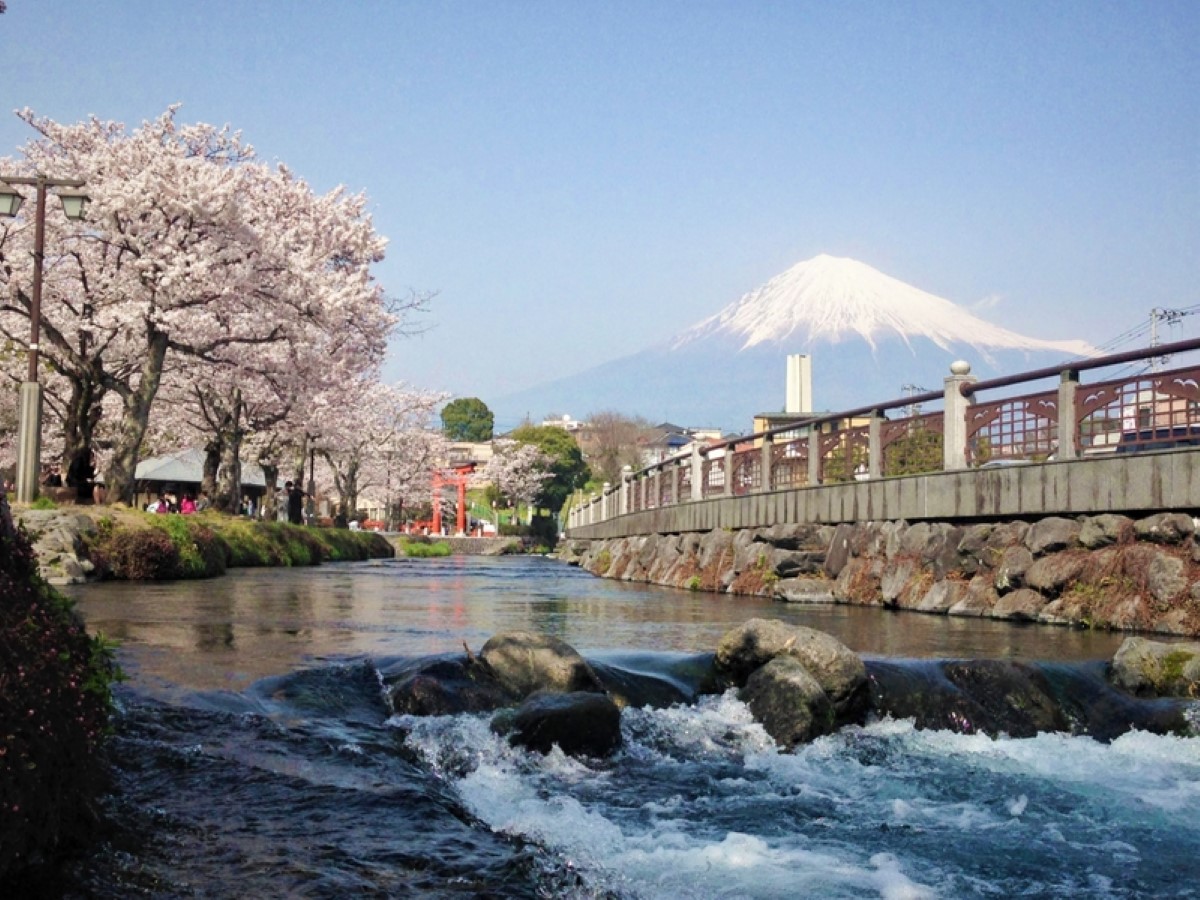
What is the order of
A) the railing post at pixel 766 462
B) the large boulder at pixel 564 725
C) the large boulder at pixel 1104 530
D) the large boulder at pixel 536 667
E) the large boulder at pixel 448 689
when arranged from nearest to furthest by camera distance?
the large boulder at pixel 564 725 < the large boulder at pixel 448 689 < the large boulder at pixel 536 667 < the large boulder at pixel 1104 530 < the railing post at pixel 766 462

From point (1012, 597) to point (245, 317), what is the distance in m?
19.6

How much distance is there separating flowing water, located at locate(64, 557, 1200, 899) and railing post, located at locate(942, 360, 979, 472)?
20.9 ft

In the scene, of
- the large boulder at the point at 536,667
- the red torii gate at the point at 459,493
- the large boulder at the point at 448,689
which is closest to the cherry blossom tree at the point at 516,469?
the red torii gate at the point at 459,493

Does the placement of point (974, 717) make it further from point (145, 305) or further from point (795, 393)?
point (795, 393)

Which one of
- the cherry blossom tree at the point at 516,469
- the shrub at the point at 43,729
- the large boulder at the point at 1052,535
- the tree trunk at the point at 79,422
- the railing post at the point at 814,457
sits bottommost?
the shrub at the point at 43,729

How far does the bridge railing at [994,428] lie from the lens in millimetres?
12430

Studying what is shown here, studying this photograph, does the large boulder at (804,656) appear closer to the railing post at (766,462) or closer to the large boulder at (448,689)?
the large boulder at (448,689)

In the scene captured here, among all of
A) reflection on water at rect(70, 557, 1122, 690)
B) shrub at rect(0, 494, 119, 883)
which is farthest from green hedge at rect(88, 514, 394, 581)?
shrub at rect(0, 494, 119, 883)

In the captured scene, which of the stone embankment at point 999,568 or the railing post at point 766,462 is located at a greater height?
the railing post at point 766,462

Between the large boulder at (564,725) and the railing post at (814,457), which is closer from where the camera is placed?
the large boulder at (564,725)

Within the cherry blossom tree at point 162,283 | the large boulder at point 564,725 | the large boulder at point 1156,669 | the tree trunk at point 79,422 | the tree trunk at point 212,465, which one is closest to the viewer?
the large boulder at point 564,725

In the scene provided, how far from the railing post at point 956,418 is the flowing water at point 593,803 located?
6363 millimetres

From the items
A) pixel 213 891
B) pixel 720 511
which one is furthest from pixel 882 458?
pixel 213 891

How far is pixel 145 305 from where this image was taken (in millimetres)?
24688
